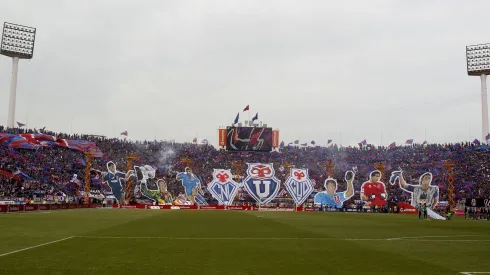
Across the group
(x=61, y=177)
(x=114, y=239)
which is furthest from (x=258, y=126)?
(x=114, y=239)

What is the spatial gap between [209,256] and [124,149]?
91.2 m

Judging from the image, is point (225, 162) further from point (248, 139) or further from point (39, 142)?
point (39, 142)

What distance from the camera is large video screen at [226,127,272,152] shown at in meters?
102

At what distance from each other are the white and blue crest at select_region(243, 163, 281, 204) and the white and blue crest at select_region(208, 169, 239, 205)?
2800 millimetres

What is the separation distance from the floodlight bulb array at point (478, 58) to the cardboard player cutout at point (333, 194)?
40138 mm

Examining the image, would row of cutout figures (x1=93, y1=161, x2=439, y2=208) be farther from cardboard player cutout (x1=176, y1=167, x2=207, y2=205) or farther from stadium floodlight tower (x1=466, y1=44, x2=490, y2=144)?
stadium floodlight tower (x1=466, y1=44, x2=490, y2=144)

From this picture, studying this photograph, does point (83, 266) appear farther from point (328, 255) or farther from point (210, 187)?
point (210, 187)

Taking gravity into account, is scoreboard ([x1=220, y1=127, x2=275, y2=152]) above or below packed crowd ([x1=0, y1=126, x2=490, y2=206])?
above

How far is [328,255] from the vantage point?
1398cm

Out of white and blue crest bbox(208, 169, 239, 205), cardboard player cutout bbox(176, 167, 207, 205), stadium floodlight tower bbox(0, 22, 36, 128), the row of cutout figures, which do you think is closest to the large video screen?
the row of cutout figures

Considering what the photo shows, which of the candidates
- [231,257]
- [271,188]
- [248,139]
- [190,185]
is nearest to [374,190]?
[271,188]

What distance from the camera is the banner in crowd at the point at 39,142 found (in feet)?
255

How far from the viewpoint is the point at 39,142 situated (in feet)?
269

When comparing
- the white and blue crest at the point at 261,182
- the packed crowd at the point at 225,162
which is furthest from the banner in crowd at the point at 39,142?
the white and blue crest at the point at 261,182
